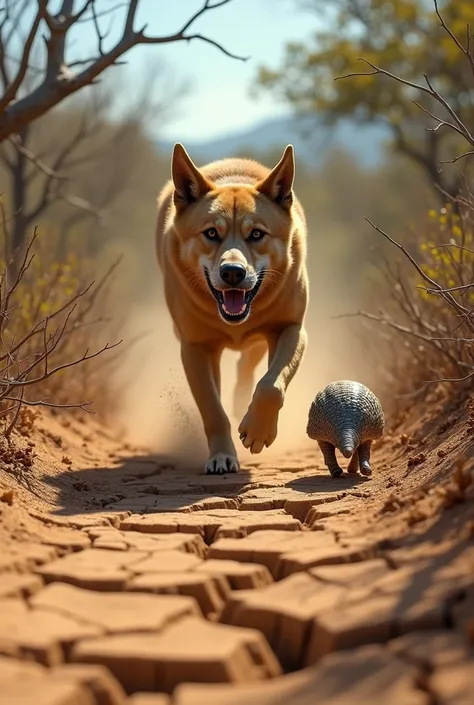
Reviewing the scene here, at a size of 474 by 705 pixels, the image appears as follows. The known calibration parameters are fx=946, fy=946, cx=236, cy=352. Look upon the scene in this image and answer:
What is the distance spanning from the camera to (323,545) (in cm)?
372

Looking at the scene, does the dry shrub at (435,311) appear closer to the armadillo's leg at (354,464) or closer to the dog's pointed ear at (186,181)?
the armadillo's leg at (354,464)

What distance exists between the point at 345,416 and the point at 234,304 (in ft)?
3.35

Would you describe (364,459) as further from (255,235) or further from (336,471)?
(255,235)

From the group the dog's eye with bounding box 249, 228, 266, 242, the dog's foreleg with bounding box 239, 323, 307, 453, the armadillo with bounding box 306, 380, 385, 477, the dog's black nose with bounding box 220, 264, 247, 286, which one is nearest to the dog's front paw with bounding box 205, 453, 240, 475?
the dog's foreleg with bounding box 239, 323, 307, 453

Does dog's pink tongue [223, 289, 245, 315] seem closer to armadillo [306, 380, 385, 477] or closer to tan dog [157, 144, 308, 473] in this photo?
tan dog [157, 144, 308, 473]

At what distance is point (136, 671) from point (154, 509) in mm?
2379

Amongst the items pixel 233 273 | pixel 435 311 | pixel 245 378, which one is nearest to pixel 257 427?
pixel 233 273

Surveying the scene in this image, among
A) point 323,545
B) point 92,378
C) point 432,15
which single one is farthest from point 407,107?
point 323,545

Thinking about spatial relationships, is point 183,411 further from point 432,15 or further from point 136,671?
point 432,15

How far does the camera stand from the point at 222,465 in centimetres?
617

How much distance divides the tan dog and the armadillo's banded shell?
10.3 inches

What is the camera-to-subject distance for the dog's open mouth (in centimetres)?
586

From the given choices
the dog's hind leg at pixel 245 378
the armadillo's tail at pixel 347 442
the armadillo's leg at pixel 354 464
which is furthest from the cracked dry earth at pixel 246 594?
the dog's hind leg at pixel 245 378

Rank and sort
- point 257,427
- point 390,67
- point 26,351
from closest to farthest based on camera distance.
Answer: point 257,427 < point 26,351 < point 390,67
